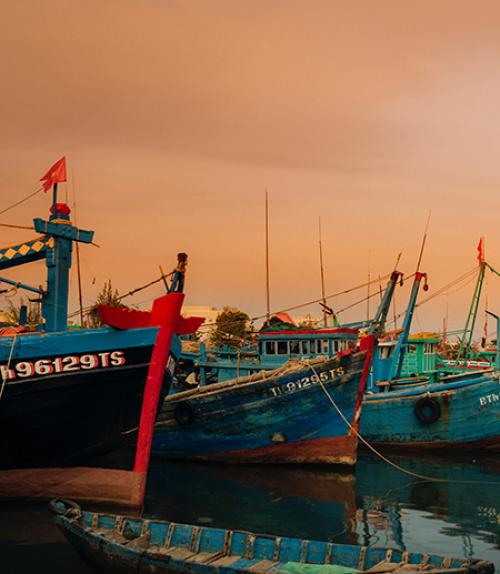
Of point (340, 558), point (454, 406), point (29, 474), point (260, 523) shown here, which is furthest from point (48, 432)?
point (454, 406)

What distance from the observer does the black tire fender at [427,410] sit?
77.9 feet

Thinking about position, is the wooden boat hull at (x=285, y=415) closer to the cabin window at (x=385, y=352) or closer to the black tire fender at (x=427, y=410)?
the black tire fender at (x=427, y=410)

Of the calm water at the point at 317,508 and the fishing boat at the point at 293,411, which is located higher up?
the fishing boat at the point at 293,411

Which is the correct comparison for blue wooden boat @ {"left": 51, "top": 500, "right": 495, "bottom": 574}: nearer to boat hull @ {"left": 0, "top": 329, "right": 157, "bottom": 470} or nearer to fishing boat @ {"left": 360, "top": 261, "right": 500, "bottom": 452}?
boat hull @ {"left": 0, "top": 329, "right": 157, "bottom": 470}

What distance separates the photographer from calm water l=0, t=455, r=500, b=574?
39.0 ft

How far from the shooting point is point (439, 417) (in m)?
23.8

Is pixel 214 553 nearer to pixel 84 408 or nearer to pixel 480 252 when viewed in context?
pixel 84 408

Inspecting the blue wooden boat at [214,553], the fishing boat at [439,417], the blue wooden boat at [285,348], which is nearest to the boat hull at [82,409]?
the blue wooden boat at [214,553]

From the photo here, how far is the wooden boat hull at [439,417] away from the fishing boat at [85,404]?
1228 centimetres

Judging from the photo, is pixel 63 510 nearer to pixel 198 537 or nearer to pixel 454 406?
pixel 198 537

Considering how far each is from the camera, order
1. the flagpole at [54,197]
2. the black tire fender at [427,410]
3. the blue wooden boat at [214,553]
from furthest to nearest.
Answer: the black tire fender at [427,410] → the flagpole at [54,197] → the blue wooden boat at [214,553]

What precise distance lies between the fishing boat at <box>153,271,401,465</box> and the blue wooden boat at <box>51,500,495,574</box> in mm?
10331

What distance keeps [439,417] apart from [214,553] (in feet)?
52.0

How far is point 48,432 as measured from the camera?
46.1 feet
